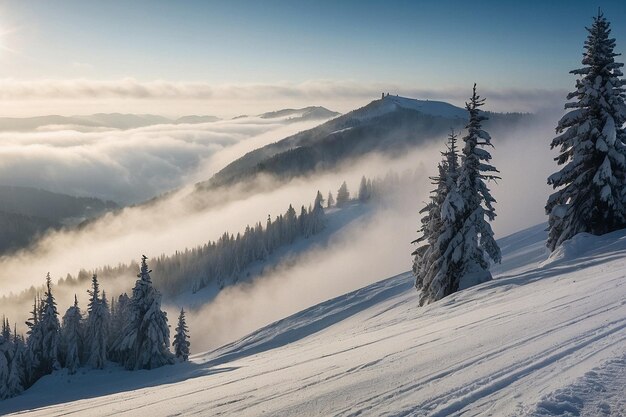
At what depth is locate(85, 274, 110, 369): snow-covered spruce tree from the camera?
157 feet

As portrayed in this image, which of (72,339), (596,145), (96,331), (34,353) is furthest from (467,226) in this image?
(34,353)

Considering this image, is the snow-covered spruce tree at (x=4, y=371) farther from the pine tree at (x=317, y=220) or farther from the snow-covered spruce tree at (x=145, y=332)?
the pine tree at (x=317, y=220)

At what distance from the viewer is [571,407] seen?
5906 mm

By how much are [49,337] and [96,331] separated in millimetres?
5854

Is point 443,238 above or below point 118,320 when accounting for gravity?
above

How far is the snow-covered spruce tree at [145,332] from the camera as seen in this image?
43.6 m

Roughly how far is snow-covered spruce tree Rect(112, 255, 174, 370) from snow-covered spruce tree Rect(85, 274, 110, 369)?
14.4 ft

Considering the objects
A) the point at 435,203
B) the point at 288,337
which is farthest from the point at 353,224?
the point at 435,203

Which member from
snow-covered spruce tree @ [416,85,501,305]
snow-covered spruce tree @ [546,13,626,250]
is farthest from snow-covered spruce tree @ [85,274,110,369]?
snow-covered spruce tree @ [546,13,626,250]

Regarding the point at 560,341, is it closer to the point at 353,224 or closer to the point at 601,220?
the point at 601,220

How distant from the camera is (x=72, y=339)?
49.2 meters

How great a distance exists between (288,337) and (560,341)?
1734 inches

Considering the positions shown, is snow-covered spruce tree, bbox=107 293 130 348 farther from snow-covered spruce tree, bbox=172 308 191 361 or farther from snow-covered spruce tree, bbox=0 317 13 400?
snow-covered spruce tree, bbox=0 317 13 400

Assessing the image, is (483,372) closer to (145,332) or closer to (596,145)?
(596,145)
